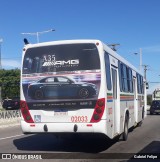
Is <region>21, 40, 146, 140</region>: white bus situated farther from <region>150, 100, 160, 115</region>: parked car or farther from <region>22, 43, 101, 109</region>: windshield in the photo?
<region>150, 100, 160, 115</region>: parked car

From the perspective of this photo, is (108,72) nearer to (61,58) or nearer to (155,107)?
(61,58)

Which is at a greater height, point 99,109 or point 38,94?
point 38,94

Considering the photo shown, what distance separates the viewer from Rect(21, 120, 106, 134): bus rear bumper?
10.7 metres

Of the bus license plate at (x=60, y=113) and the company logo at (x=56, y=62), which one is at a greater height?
the company logo at (x=56, y=62)

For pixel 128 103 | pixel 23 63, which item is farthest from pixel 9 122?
pixel 23 63

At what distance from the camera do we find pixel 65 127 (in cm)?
1095

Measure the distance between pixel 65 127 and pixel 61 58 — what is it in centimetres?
200

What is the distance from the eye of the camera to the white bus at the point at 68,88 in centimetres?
1078

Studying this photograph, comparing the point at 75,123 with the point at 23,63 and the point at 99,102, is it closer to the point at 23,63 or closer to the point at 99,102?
the point at 99,102

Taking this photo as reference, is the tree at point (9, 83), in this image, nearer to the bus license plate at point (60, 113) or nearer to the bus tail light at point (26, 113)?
the bus tail light at point (26, 113)

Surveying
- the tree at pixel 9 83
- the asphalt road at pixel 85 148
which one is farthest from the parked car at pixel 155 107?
the tree at pixel 9 83

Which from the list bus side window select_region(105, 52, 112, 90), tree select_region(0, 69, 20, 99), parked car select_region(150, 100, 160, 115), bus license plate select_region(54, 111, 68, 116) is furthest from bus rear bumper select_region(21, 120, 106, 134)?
tree select_region(0, 69, 20, 99)

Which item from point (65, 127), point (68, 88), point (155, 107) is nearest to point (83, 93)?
point (68, 88)

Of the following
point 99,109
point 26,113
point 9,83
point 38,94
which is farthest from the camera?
point 9,83
